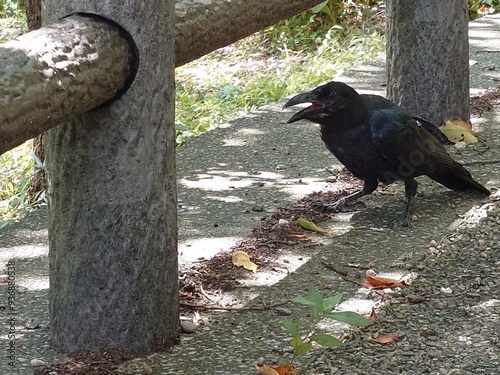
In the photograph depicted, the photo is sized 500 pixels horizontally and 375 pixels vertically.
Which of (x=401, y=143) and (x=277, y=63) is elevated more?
(x=401, y=143)

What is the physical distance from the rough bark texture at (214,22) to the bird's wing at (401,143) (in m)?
0.73

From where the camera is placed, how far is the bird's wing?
4691 millimetres

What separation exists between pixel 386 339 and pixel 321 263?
2.68ft

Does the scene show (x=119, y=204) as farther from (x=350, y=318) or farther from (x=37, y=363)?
(x=350, y=318)

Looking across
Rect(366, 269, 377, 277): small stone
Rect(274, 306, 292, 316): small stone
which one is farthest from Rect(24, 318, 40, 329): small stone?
Rect(366, 269, 377, 277): small stone

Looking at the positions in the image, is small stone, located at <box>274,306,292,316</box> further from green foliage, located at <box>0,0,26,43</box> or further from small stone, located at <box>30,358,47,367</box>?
green foliage, located at <box>0,0,26,43</box>

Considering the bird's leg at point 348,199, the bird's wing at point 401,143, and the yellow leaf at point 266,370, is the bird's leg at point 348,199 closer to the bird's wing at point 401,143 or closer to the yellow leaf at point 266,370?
the bird's wing at point 401,143

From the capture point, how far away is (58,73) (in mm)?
2812

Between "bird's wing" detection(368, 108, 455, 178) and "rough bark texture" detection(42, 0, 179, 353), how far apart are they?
1634 mm

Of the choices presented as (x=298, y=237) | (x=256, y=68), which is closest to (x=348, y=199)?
(x=298, y=237)

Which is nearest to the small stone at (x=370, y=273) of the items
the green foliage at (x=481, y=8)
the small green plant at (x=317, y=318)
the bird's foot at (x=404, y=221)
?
the bird's foot at (x=404, y=221)

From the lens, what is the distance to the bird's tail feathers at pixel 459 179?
16.0 feet

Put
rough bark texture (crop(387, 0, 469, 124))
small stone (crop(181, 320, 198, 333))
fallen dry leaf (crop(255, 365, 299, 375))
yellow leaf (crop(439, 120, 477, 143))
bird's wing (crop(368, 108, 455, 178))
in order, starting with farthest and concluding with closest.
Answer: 1. yellow leaf (crop(439, 120, 477, 143))
2. rough bark texture (crop(387, 0, 469, 124))
3. bird's wing (crop(368, 108, 455, 178))
4. small stone (crop(181, 320, 198, 333))
5. fallen dry leaf (crop(255, 365, 299, 375))

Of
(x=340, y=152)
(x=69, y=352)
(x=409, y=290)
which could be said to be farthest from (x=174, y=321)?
(x=340, y=152)
